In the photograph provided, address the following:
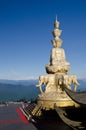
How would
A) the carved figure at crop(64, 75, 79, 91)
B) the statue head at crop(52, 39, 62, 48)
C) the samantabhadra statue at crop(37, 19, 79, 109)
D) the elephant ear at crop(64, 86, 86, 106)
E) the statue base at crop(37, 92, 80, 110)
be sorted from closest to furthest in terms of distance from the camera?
1. the elephant ear at crop(64, 86, 86, 106)
2. the statue base at crop(37, 92, 80, 110)
3. the samantabhadra statue at crop(37, 19, 79, 109)
4. the carved figure at crop(64, 75, 79, 91)
5. the statue head at crop(52, 39, 62, 48)

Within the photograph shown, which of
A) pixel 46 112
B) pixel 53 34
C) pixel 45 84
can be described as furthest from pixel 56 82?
pixel 53 34

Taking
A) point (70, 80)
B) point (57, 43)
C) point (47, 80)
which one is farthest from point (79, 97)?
point (57, 43)

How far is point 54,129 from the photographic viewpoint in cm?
1647

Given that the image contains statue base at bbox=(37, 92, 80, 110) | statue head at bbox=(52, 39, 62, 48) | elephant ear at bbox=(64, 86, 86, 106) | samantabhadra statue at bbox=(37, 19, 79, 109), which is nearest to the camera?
elephant ear at bbox=(64, 86, 86, 106)

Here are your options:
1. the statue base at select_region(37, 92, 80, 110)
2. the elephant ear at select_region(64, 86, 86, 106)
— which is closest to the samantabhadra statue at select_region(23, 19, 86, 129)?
the statue base at select_region(37, 92, 80, 110)

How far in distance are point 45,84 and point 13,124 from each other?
11.7 ft

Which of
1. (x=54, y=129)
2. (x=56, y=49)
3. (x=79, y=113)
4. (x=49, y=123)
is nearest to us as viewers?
(x=79, y=113)

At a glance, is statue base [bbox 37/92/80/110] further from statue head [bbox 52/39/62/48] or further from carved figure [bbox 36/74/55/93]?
statue head [bbox 52/39/62/48]

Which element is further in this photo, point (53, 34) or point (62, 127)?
point (53, 34)

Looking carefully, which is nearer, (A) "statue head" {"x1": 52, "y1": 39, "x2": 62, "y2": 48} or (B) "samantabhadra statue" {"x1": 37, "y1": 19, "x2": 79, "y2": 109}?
(B) "samantabhadra statue" {"x1": 37, "y1": 19, "x2": 79, "y2": 109}

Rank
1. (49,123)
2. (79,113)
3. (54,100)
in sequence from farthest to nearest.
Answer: (54,100), (49,123), (79,113)

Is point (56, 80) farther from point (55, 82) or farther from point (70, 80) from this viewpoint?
point (70, 80)

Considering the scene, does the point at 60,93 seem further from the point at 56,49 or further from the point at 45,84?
the point at 56,49

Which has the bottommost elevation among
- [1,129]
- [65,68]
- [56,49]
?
[1,129]
